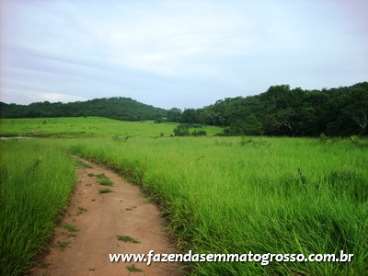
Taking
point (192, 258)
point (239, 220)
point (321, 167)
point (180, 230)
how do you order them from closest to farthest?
point (192, 258) → point (239, 220) → point (180, 230) → point (321, 167)

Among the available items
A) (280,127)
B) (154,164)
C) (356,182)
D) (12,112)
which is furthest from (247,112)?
(12,112)

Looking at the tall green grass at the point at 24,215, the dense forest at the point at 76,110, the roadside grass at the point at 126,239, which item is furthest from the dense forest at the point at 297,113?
the roadside grass at the point at 126,239

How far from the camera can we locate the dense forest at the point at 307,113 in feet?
119

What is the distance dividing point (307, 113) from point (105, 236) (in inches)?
1660

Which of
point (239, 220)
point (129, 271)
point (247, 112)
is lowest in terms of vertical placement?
point (129, 271)

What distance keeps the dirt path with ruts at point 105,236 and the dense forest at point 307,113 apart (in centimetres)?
3543

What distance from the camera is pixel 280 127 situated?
153ft

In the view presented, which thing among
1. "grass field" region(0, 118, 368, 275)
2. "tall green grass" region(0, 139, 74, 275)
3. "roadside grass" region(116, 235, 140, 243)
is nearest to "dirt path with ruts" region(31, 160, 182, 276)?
"roadside grass" region(116, 235, 140, 243)

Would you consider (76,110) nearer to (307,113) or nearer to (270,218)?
(307,113)

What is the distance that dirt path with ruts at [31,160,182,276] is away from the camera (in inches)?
161

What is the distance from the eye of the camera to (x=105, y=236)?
5.25m

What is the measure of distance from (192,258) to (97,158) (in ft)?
46.8

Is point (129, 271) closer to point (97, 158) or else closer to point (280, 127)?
point (97, 158)

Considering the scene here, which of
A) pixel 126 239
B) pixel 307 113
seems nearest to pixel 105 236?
pixel 126 239
